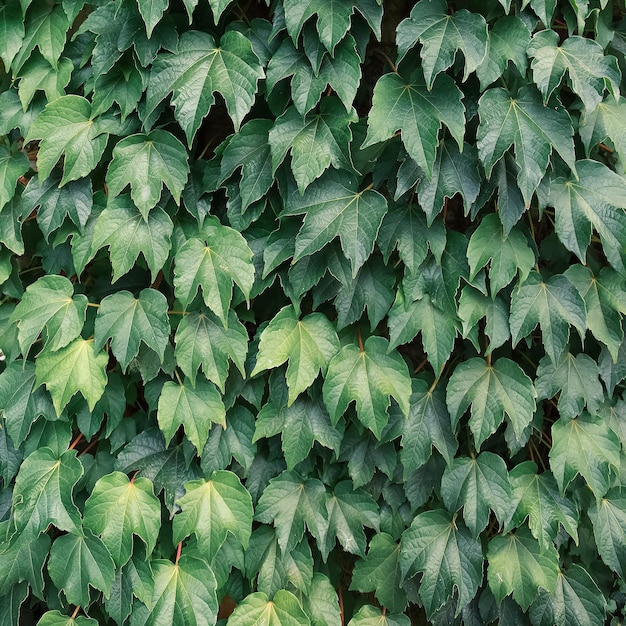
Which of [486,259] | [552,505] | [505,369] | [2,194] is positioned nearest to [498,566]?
[552,505]

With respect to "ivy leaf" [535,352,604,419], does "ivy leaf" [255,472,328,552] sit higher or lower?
lower

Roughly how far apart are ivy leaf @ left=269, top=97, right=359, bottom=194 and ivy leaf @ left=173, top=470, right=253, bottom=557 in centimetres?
80

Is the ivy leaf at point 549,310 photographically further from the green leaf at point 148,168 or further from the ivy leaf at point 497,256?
the green leaf at point 148,168

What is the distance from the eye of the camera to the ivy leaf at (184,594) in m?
1.72

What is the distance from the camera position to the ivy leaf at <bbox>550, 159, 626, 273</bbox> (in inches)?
64.2

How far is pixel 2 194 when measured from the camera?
1810 mm

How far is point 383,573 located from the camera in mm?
1859

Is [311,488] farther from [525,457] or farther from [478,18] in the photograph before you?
[478,18]

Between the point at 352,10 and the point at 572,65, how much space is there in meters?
0.54

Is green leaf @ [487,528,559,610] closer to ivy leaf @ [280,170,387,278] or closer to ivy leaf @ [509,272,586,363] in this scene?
ivy leaf @ [509,272,586,363]

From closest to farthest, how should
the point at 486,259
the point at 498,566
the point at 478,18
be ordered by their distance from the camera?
1. the point at 478,18
2. the point at 486,259
3. the point at 498,566

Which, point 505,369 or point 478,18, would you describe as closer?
point 478,18

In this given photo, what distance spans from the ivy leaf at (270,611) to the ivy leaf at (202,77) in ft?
3.96

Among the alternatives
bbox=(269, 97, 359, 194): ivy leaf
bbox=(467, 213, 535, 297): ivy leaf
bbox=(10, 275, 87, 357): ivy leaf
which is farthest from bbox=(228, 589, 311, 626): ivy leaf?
bbox=(269, 97, 359, 194): ivy leaf
